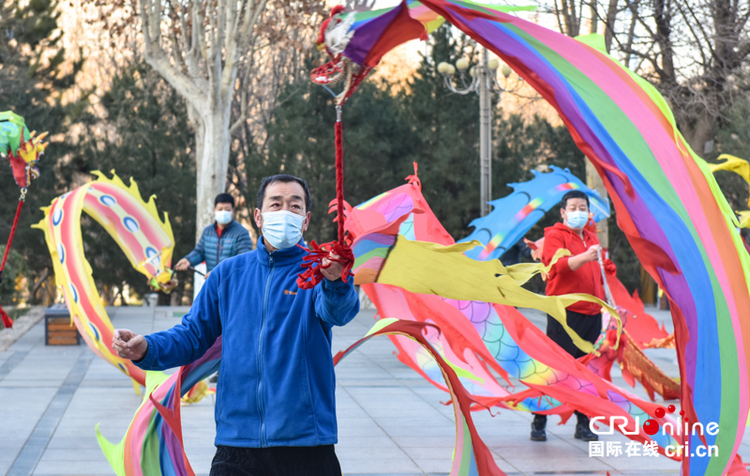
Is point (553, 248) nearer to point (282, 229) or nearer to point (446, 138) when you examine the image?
point (282, 229)

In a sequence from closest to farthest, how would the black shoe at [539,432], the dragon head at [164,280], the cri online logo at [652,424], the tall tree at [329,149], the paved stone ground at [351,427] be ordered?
1. the cri online logo at [652,424]
2. the paved stone ground at [351,427]
3. the black shoe at [539,432]
4. the dragon head at [164,280]
5. the tall tree at [329,149]

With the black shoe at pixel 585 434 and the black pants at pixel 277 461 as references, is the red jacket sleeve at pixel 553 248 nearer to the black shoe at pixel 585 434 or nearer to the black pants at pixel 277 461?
the black shoe at pixel 585 434

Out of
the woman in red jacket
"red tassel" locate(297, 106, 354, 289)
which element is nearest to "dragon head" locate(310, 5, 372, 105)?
"red tassel" locate(297, 106, 354, 289)

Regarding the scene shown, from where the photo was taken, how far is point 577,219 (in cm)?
546

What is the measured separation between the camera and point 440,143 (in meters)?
18.5

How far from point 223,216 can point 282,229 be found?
453cm

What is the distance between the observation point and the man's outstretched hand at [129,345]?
97.9 inches

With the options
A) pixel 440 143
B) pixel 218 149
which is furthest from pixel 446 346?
pixel 440 143

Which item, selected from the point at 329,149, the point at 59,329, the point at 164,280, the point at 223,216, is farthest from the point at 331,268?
the point at 329,149

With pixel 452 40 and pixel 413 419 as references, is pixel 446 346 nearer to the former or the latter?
pixel 413 419

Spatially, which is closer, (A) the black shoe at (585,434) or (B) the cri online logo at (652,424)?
(B) the cri online logo at (652,424)

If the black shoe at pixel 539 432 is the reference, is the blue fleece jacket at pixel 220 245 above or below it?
above

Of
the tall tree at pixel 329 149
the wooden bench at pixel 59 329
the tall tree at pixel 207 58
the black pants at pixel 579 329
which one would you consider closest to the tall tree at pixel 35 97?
the tall tree at pixel 329 149

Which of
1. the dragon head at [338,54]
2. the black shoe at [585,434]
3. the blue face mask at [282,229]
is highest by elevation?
the dragon head at [338,54]
